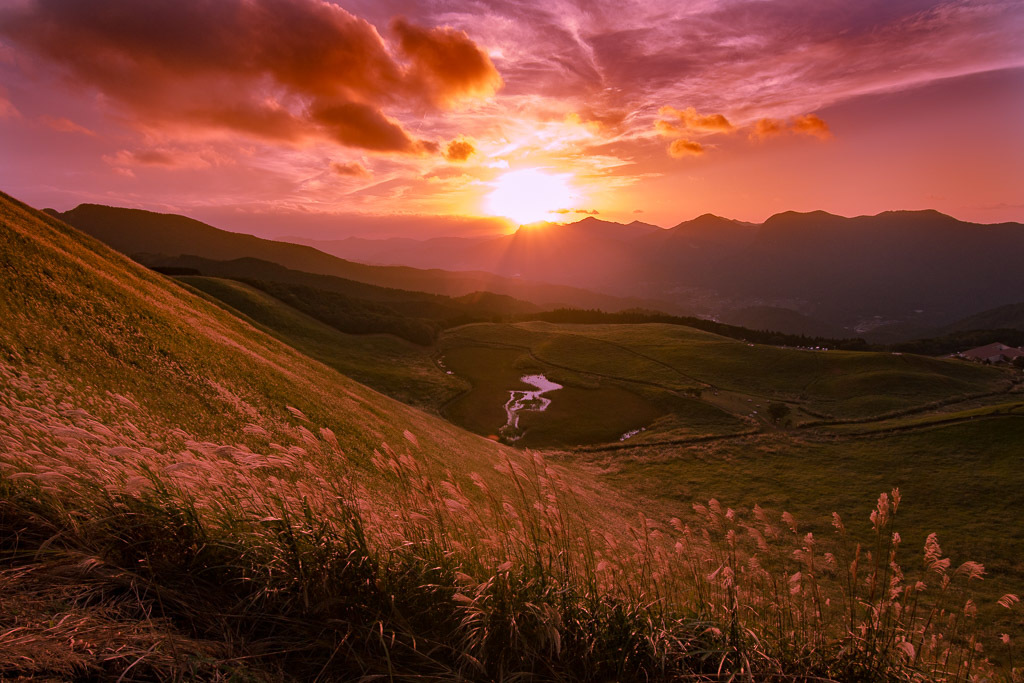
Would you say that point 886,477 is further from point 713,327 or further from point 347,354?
point 713,327

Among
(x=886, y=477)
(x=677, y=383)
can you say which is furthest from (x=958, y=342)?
(x=886, y=477)

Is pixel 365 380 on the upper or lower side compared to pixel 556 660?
lower

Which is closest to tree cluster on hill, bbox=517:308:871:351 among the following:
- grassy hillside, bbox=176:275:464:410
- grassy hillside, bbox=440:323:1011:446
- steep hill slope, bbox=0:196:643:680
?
grassy hillside, bbox=440:323:1011:446

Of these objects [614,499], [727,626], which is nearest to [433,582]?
[727,626]

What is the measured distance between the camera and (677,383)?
6725cm

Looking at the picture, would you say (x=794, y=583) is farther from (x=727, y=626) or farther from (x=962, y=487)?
(x=962, y=487)

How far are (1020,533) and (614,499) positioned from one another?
24.3m

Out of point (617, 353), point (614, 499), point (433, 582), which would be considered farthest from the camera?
point (617, 353)

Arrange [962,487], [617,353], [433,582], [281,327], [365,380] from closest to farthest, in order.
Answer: [433,582], [962,487], [365,380], [281,327], [617,353]

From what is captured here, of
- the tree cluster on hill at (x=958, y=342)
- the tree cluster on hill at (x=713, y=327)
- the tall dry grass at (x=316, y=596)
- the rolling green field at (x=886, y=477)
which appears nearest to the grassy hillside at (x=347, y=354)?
the rolling green field at (x=886, y=477)

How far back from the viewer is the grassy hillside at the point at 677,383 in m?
53.5

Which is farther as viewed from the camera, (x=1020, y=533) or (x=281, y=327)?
(x=281, y=327)

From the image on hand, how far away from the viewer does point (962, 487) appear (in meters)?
34.1

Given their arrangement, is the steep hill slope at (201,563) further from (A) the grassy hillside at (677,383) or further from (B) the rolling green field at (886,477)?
(A) the grassy hillside at (677,383)
